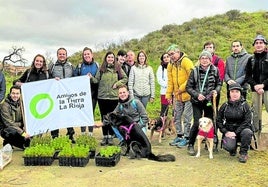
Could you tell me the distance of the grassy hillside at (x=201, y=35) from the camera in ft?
83.2

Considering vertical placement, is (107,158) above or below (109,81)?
below

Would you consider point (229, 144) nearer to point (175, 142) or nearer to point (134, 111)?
point (175, 142)

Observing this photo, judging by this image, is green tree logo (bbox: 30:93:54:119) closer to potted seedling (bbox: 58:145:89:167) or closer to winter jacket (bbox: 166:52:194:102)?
potted seedling (bbox: 58:145:89:167)

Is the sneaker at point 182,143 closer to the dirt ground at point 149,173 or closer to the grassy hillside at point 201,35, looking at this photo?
the dirt ground at point 149,173

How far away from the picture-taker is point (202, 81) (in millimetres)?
8242

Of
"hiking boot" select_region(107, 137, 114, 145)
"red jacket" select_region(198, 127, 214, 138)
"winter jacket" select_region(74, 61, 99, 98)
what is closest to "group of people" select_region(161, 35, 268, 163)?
"red jacket" select_region(198, 127, 214, 138)

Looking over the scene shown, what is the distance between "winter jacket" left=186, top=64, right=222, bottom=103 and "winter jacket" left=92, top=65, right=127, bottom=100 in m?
1.55

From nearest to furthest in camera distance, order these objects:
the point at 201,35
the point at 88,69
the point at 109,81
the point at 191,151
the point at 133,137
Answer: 1. the point at 133,137
2. the point at 191,151
3. the point at 109,81
4. the point at 88,69
5. the point at 201,35

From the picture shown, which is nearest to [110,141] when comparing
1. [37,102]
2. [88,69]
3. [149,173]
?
[88,69]

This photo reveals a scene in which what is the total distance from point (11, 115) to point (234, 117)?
441 cm

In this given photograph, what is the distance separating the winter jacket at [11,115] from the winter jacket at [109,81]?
5.57 feet

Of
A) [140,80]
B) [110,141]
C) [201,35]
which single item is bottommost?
A: [110,141]

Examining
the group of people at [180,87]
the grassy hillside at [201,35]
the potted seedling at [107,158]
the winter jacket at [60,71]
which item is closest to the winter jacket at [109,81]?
the group of people at [180,87]

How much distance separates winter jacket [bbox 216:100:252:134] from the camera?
7797mm
